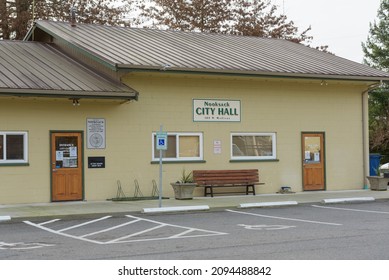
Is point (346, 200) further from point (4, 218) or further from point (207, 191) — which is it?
point (4, 218)

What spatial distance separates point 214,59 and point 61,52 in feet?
17.2

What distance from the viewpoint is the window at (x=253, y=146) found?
21016mm

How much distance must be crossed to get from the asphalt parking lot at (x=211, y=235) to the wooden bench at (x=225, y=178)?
313 centimetres

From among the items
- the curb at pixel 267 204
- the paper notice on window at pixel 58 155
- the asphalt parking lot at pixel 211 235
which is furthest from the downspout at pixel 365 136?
the paper notice on window at pixel 58 155

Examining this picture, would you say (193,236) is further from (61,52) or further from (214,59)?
(61,52)

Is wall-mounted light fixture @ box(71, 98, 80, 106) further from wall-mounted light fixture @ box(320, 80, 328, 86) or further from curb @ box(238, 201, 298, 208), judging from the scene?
wall-mounted light fixture @ box(320, 80, 328, 86)

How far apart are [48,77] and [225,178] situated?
6.13 m

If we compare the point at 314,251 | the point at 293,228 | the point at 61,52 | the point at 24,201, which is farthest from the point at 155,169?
the point at 314,251

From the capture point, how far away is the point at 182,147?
66.3ft

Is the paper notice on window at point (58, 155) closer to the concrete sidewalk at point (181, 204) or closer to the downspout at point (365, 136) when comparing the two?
the concrete sidewalk at point (181, 204)

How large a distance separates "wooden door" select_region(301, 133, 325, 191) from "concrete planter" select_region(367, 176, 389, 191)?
168 centimetres

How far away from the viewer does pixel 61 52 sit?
22109 mm

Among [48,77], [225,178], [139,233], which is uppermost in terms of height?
[48,77]

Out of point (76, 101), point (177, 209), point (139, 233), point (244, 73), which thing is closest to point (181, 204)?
point (177, 209)
